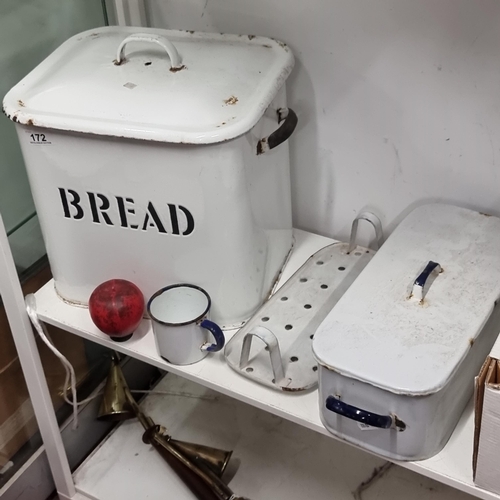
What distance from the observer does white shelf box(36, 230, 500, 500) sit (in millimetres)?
816

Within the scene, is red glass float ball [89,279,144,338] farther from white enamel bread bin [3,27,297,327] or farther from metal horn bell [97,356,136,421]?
metal horn bell [97,356,136,421]

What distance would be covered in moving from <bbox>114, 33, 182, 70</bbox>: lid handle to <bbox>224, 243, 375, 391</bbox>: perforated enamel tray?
38 cm

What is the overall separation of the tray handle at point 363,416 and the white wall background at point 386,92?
0.41 metres

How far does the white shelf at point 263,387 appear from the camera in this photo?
82cm

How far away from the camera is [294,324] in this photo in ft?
3.36

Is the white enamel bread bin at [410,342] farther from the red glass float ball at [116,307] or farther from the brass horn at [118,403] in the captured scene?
the brass horn at [118,403]

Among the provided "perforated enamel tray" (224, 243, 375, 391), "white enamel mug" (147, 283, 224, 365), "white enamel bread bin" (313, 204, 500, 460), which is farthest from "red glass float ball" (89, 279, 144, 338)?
"white enamel bread bin" (313, 204, 500, 460)

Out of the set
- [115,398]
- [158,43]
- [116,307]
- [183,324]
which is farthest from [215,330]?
[115,398]

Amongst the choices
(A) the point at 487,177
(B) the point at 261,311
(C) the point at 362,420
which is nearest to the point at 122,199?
(B) the point at 261,311

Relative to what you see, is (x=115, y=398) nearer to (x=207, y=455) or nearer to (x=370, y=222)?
(x=207, y=455)

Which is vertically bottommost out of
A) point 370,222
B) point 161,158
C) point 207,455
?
point 207,455

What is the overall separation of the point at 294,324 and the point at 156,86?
41 centimetres

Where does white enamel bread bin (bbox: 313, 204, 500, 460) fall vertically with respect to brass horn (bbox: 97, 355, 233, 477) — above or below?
above

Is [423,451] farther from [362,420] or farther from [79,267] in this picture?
[79,267]
